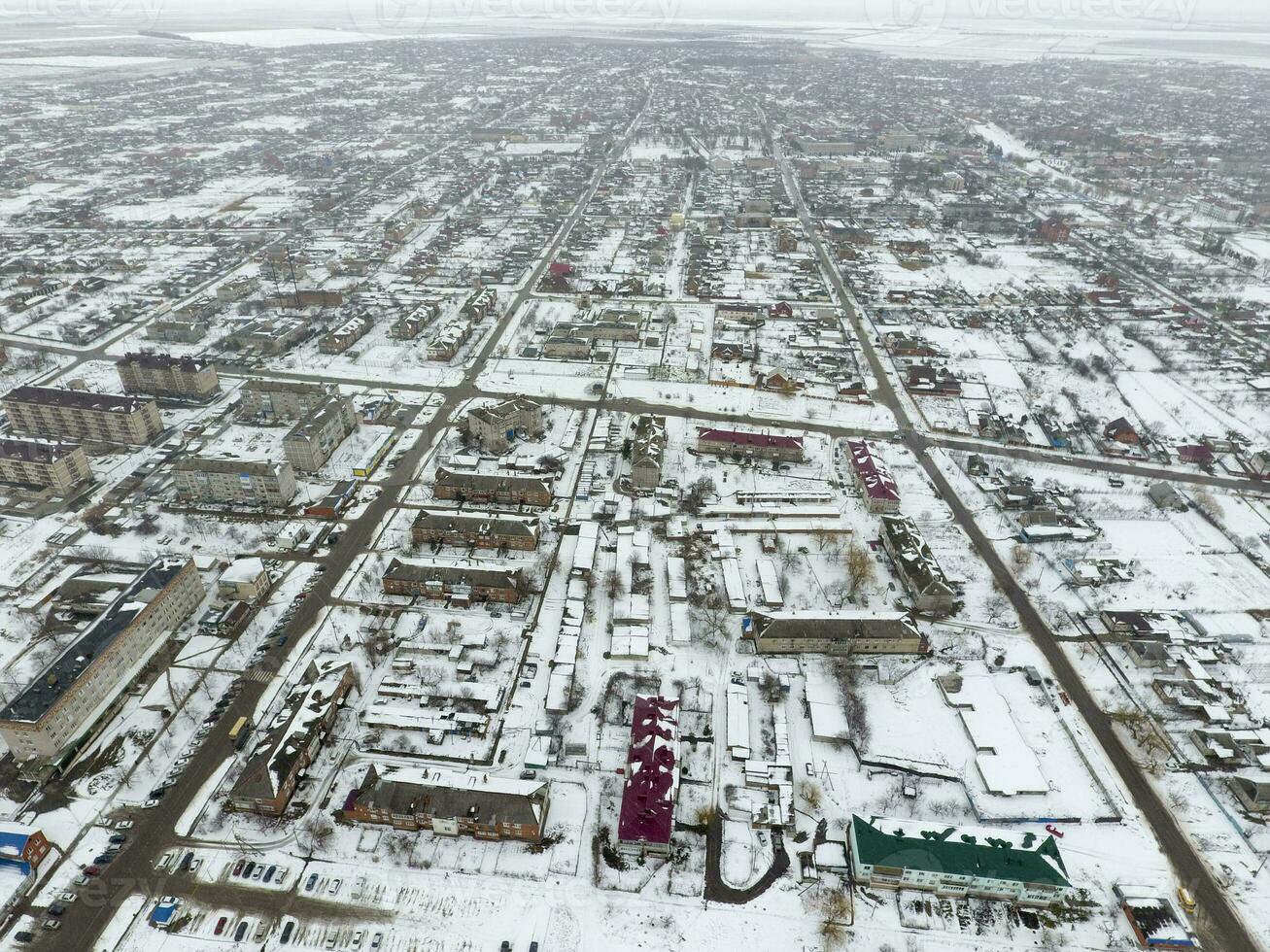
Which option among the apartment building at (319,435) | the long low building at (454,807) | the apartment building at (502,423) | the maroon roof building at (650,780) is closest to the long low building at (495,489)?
the apartment building at (502,423)

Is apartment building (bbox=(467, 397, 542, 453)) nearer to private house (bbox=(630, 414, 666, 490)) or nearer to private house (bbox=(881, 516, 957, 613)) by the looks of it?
private house (bbox=(630, 414, 666, 490))

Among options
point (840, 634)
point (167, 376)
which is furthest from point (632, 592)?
point (167, 376)

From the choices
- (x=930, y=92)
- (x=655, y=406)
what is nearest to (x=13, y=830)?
(x=655, y=406)

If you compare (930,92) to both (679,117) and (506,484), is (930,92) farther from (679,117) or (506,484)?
(506,484)

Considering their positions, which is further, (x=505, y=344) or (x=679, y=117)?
(x=679, y=117)

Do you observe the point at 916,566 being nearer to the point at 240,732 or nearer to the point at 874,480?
the point at 874,480

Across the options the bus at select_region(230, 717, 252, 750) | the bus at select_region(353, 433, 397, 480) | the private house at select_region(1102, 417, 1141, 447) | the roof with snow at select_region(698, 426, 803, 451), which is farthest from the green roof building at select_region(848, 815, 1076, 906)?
the private house at select_region(1102, 417, 1141, 447)
